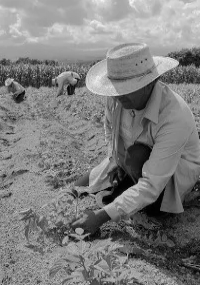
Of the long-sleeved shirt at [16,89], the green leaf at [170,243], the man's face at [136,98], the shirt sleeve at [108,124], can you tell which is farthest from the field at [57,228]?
the long-sleeved shirt at [16,89]

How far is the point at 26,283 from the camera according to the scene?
216 cm

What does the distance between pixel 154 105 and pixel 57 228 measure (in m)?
1.09

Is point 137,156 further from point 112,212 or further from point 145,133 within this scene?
point 112,212

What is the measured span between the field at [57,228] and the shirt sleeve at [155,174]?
10.2 inches

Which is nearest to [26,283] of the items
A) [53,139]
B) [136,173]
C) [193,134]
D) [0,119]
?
[136,173]

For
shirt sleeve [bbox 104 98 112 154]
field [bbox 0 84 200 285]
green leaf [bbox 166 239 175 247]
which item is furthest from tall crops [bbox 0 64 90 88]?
green leaf [bbox 166 239 175 247]

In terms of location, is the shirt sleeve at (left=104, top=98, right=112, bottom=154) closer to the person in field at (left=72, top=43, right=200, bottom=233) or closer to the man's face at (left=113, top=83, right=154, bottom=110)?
the person in field at (left=72, top=43, right=200, bottom=233)

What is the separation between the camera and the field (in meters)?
2.22

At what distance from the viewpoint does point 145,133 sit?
2559 mm

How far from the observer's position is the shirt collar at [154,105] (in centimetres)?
236

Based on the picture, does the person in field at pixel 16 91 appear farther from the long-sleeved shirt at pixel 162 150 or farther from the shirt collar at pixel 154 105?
the shirt collar at pixel 154 105

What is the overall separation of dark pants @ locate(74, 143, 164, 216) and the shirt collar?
0.27 meters

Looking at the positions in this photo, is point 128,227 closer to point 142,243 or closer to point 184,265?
point 142,243

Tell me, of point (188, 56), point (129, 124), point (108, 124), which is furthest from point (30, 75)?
point (188, 56)
